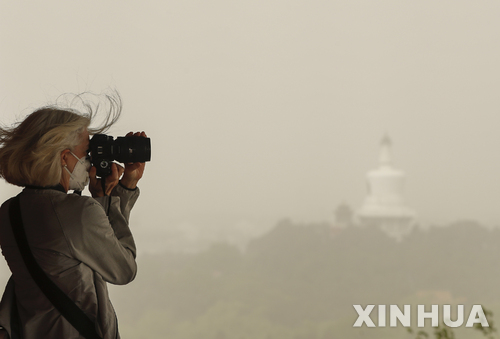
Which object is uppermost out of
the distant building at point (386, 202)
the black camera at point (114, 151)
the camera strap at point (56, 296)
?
the distant building at point (386, 202)

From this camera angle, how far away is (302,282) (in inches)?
109

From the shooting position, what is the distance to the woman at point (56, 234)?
73 centimetres

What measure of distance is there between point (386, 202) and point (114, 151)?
2.15 meters

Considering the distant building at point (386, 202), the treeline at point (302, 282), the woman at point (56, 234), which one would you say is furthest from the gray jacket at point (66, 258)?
the distant building at point (386, 202)

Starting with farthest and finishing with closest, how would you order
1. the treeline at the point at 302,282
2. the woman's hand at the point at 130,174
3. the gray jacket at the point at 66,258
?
the treeline at the point at 302,282 < the woman's hand at the point at 130,174 < the gray jacket at the point at 66,258

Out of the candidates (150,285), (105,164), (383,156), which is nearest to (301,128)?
(383,156)

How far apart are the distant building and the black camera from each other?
6.71 feet

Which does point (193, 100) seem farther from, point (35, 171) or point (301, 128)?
point (35, 171)

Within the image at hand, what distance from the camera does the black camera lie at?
0.80m

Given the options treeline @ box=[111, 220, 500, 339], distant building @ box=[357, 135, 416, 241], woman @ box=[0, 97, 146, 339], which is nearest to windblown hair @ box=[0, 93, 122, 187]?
woman @ box=[0, 97, 146, 339]

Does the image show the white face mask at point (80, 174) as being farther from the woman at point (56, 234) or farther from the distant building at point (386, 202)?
the distant building at point (386, 202)

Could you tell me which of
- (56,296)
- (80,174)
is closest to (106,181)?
(80,174)

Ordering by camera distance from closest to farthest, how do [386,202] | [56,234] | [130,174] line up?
1. [56,234]
2. [130,174]
3. [386,202]

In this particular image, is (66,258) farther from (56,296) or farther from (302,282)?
(302,282)
